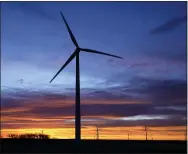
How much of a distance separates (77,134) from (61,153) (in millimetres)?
3464

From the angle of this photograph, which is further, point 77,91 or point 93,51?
point 93,51

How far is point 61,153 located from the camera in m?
45.9

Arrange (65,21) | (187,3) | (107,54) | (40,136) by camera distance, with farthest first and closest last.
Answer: (40,136)
(65,21)
(107,54)
(187,3)

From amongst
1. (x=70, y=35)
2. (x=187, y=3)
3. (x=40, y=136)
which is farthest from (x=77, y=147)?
(x=40, y=136)

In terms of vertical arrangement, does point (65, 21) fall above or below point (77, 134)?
above

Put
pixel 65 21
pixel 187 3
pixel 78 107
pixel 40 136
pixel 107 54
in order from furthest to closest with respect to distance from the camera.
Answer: pixel 40 136
pixel 65 21
pixel 107 54
pixel 78 107
pixel 187 3

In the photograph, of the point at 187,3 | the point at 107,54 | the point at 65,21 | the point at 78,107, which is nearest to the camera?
the point at 187,3

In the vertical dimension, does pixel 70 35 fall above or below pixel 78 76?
above

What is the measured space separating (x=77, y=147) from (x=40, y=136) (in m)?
55.6

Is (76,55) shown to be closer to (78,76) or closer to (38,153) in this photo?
(78,76)

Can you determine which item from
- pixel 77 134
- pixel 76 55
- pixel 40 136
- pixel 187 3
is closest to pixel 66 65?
pixel 76 55

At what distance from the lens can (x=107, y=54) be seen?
48.2 m

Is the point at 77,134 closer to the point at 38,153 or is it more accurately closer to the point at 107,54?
the point at 38,153

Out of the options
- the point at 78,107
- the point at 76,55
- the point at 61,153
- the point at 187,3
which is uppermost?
the point at 187,3
